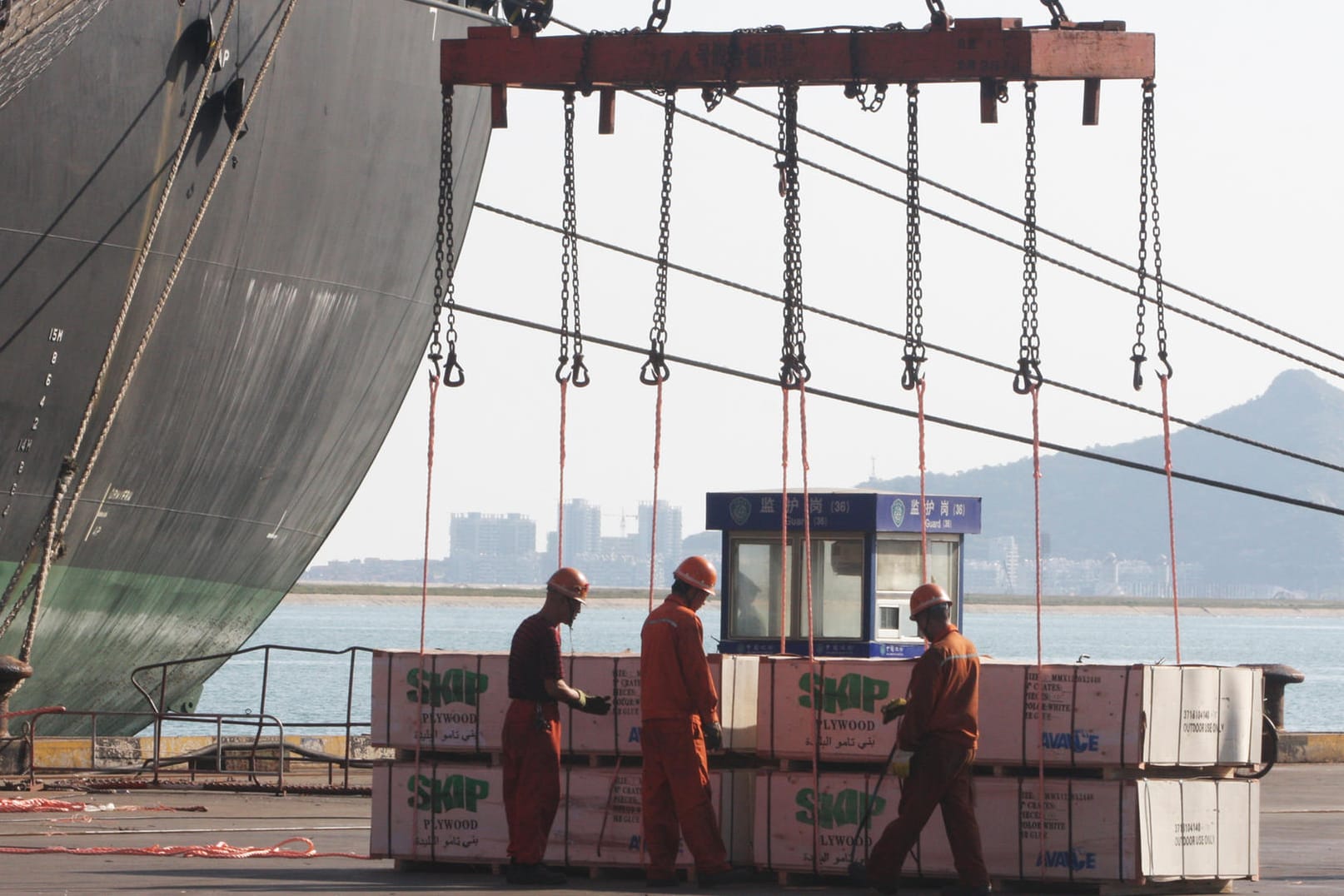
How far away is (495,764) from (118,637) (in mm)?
8550

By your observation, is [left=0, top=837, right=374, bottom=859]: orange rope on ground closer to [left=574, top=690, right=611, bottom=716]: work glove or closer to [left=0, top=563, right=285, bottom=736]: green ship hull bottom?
[left=574, top=690, right=611, bottom=716]: work glove

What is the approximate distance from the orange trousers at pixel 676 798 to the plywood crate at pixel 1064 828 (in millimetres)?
597

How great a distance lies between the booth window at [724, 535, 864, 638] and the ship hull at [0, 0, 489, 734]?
15.0ft

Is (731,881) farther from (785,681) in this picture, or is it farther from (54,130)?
(54,130)

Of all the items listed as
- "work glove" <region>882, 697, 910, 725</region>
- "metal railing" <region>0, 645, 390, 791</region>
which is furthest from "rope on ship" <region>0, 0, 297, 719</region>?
"work glove" <region>882, 697, 910, 725</region>

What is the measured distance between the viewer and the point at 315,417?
20.1 metres

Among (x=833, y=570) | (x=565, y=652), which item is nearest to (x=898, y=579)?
(x=833, y=570)

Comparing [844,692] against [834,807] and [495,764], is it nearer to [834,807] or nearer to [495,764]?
[834,807]

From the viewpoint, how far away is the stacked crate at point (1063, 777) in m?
10.7

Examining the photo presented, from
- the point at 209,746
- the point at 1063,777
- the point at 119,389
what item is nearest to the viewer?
the point at 1063,777

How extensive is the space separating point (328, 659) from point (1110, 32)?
10057 centimetres

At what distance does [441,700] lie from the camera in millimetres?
11844

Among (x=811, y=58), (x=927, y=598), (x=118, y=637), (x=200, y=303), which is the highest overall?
(x=811, y=58)

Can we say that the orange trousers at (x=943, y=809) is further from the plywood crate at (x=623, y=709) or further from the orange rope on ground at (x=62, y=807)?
the orange rope on ground at (x=62, y=807)
